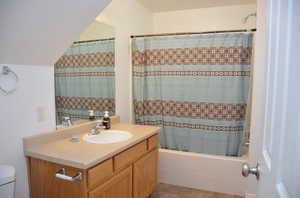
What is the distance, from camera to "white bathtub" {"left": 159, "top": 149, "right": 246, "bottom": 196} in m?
2.19

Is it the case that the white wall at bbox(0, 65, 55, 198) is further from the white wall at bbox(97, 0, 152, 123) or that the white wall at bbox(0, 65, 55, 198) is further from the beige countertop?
the white wall at bbox(97, 0, 152, 123)

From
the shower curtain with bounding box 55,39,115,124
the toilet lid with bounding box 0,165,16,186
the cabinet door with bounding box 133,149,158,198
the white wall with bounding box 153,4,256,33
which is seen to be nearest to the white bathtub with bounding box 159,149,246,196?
the cabinet door with bounding box 133,149,158,198

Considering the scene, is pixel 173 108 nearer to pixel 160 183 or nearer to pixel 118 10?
pixel 160 183

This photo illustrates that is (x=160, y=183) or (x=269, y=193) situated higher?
(x=269, y=193)

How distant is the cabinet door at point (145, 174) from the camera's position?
67.5 inches

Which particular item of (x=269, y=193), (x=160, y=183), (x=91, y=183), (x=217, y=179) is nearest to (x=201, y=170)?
(x=217, y=179)

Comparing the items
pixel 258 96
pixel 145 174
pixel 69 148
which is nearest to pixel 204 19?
pixel 258 96

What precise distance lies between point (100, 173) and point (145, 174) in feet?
2.33

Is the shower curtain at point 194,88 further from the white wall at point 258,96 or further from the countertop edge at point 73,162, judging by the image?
the countertop edge at point 73,162

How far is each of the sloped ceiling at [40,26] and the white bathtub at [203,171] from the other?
1.74 meters

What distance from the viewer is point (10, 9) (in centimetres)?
103

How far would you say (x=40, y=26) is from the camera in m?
1.22

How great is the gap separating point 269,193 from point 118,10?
7.64ft

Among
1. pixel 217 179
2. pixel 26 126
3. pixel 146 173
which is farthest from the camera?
pixel 217 179
